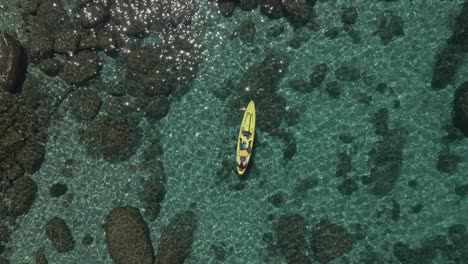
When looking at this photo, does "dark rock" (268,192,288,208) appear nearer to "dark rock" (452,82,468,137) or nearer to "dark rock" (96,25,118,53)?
"dark rock" (452,82,468,137)

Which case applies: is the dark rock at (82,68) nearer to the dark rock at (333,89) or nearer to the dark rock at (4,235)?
the dark rock at (4,235)

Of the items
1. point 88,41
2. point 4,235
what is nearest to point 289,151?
point 88,41

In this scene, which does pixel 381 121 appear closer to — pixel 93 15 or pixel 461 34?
pixel 461 34

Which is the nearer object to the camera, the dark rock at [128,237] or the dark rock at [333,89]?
the dark rock at [128,237]

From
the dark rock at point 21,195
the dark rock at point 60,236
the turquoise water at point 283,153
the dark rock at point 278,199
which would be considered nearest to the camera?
the turquoise water at point 283,153

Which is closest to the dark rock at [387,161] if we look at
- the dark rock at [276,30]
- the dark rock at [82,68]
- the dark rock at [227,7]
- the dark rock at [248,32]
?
the dark rock at [276,30]

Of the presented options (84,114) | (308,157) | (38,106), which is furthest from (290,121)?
(38,106)

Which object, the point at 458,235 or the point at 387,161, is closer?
the point at 458,235

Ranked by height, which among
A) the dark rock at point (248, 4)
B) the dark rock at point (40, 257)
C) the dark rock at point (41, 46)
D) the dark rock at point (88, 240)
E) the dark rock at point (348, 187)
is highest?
the dark rock at point (248, 4)
